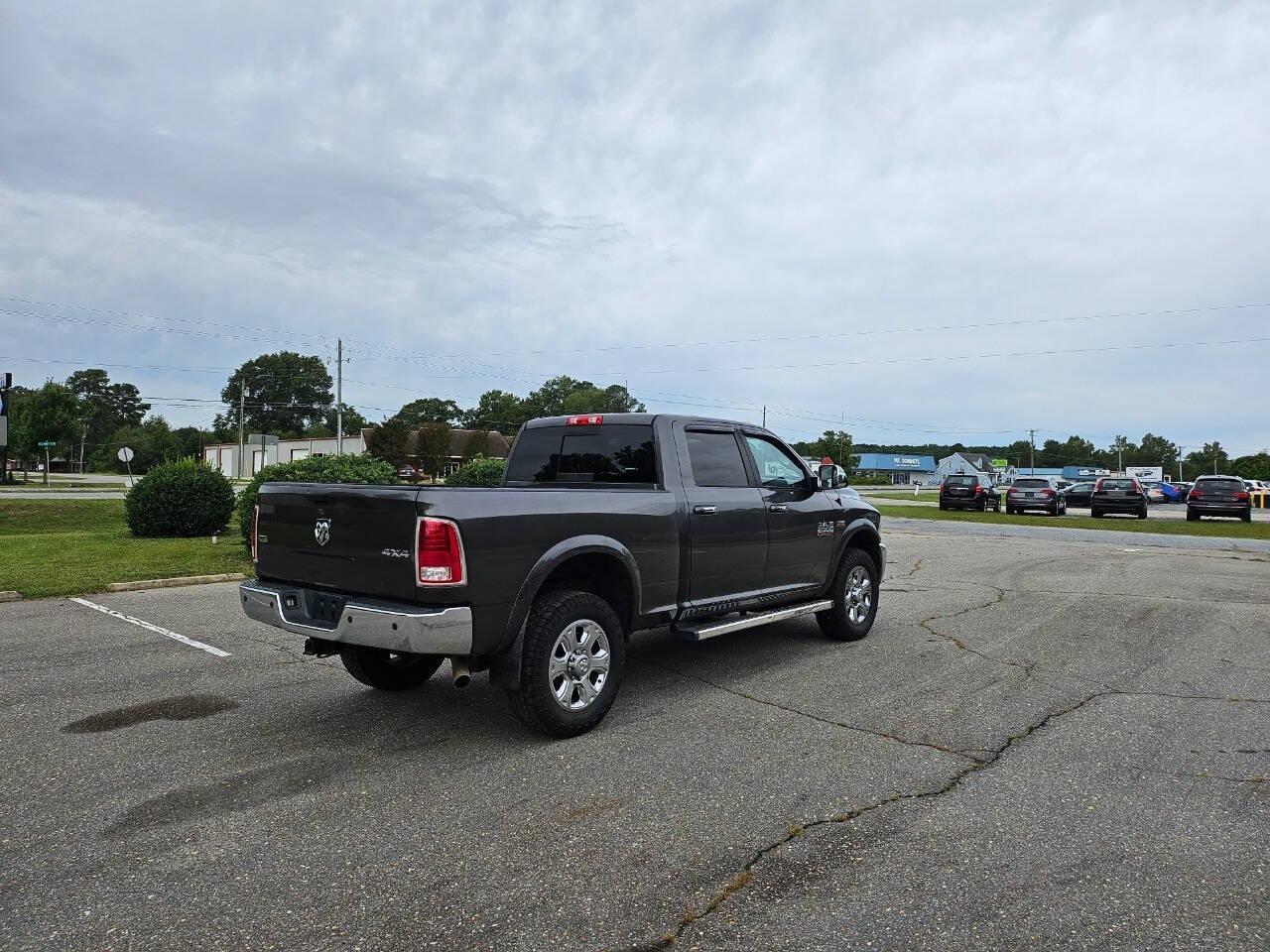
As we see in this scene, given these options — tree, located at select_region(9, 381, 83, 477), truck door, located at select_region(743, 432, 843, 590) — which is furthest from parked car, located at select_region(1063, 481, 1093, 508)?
tree, located at select_region(9, 381, 83, 477)

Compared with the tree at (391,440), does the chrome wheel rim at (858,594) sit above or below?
below

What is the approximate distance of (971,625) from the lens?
325 inches

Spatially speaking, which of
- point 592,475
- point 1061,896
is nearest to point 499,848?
point 1061,896

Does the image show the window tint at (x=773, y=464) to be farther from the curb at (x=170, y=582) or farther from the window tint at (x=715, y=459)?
the curb at (x=170, y=582)

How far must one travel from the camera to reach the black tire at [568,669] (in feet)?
14.9

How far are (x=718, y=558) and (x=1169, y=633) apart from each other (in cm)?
489

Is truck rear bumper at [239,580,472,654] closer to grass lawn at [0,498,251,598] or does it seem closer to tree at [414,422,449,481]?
grass lawn at [0,498,251,598]

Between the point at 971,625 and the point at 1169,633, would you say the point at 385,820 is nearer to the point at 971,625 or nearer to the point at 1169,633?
the point at 971,625

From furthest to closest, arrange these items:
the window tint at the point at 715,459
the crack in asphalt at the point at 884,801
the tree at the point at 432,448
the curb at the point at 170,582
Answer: the tree at the point at 432,448 → the curb at the point at 170,582 → the window tint at the point at 715,459 → the crack in asphalt at the point at 884,801

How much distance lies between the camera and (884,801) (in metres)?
3.87

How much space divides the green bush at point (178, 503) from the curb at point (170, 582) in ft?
19.1

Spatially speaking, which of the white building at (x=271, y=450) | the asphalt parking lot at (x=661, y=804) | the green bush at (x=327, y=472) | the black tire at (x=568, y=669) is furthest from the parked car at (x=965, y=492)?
the white building at (x=271, y=450)

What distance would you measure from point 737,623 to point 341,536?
8.77 feet

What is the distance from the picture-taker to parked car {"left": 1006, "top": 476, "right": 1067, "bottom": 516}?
30641 millimetres
